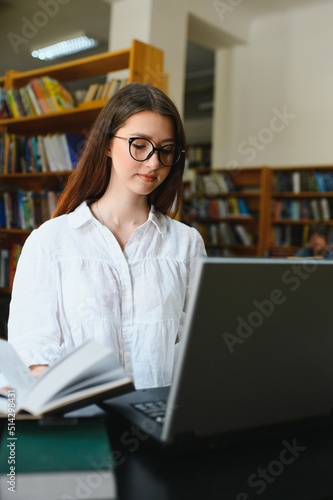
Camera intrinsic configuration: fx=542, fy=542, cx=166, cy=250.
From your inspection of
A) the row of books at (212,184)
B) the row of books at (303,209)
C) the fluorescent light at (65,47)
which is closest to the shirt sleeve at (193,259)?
the row of books at (303,209)

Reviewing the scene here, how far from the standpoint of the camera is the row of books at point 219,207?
6527 millimetres

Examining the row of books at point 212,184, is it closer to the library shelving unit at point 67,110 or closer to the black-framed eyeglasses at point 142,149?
the library shelving unit at point 67,110

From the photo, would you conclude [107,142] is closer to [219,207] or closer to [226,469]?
[226,469]

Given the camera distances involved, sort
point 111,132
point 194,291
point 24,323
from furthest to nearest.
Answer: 1. point 111,132
2. point 24,323
3. point 194,291

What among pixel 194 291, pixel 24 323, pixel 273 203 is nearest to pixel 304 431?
pixel 194 291

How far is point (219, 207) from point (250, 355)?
5.96 meters

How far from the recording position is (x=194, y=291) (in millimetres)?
688

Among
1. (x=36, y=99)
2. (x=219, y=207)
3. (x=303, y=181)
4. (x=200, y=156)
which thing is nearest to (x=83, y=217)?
(x=36, y=99)

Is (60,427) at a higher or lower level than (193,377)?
lower

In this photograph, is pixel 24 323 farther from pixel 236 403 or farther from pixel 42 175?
pixel 42 175

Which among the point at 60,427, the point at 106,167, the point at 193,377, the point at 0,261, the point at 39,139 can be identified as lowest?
the point at 0,261

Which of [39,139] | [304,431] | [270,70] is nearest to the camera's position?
[304,431]

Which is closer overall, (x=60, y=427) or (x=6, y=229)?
(x=60, y=427)

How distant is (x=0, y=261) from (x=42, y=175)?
2.47ft
